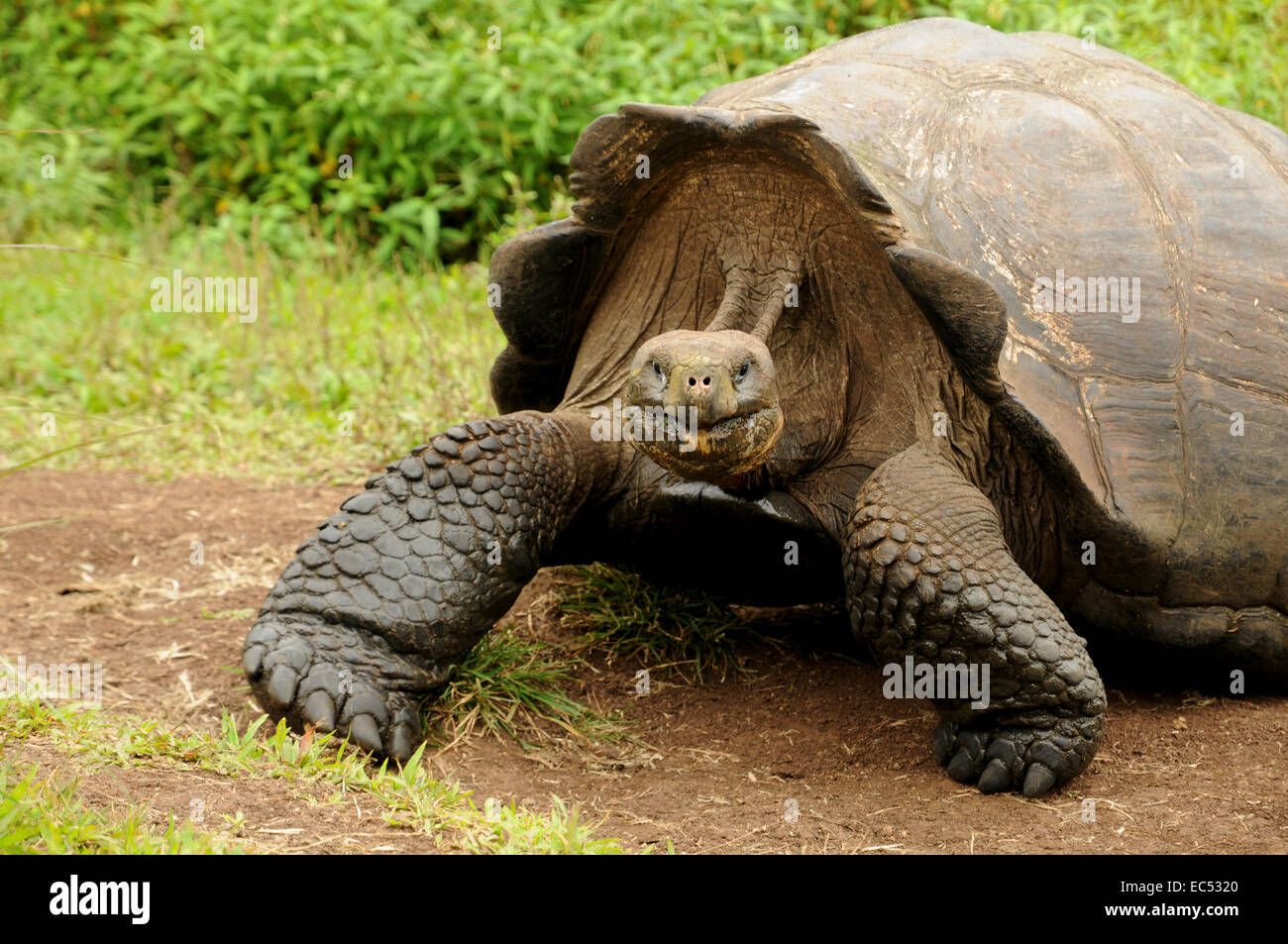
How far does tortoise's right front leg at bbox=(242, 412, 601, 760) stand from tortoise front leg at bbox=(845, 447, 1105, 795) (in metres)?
0.85

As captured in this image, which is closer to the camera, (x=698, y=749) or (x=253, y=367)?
(x=698, y=749)

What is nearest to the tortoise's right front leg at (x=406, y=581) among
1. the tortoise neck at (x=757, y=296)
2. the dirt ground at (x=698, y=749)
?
the dirt ground at (x=698, y=749)

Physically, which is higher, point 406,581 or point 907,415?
point 907,415

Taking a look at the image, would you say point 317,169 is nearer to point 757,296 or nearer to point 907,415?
point 757,296

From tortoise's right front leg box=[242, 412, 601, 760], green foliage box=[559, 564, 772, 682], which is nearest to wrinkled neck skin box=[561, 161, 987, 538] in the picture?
tortoise's right front leg box=[242, 412, 601, 760]

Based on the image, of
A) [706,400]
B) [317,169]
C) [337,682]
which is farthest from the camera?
[317,169]

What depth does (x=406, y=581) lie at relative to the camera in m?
3.26

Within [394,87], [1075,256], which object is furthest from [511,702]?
[394,87]

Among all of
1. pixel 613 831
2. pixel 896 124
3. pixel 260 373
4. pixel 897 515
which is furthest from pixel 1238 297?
pixel 260 373

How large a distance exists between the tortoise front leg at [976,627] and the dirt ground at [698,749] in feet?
0.35

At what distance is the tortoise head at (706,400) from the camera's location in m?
3.00

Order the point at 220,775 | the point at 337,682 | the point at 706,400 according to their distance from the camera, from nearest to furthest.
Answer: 1. the point at 220,775
2. the point at 706,400
3. the point at 337,682

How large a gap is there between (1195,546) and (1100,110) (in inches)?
50.4

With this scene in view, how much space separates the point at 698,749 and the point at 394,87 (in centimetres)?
575
